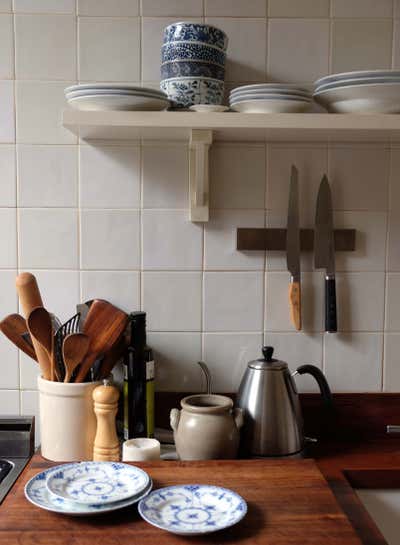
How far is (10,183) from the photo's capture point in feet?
4.37

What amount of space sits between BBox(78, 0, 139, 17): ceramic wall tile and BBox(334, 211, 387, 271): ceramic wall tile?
0.61m

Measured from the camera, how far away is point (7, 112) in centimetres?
132

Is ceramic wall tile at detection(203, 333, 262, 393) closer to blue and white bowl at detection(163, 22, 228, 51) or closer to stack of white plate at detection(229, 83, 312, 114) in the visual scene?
stack of white plate at detection(229, 83, 312, 114)

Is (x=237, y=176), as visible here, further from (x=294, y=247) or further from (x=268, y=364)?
(x=268, y=364)

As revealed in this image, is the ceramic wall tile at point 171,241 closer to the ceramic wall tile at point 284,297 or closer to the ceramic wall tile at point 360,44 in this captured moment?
the ceramic wall tile at point 284,297

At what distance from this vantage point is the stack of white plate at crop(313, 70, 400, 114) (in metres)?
1.10

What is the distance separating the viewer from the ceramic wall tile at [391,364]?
4.53 ft

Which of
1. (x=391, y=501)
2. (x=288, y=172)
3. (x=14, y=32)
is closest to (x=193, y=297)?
(x=288, y=172)

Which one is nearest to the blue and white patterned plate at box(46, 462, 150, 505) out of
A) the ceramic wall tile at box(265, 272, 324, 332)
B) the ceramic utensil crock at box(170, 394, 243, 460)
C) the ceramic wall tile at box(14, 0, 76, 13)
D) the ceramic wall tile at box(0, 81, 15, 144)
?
the ceramic utensil crock at box(170, 394, 243, 460)

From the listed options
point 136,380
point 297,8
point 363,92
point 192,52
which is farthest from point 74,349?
point 297,8

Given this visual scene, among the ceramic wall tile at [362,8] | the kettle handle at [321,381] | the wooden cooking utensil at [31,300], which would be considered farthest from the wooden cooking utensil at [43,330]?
the ceramic wall tile at [362,8]

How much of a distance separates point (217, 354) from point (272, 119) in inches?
20.7

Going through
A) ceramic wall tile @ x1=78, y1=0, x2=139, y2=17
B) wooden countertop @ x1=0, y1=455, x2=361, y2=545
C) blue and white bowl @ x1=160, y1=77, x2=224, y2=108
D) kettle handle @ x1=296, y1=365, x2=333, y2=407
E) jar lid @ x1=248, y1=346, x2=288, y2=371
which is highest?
ceramic wall tile @ x1=78, y1=0, x2=139, y2=17

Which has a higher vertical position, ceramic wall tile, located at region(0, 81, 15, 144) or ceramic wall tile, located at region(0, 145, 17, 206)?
ceramic wall tile, located at region(0, 81, 15, 144)
